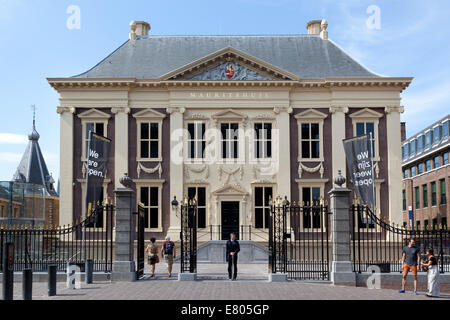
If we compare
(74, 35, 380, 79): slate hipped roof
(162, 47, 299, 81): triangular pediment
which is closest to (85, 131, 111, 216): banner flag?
(162, 47, 299, 81): triangular pediment

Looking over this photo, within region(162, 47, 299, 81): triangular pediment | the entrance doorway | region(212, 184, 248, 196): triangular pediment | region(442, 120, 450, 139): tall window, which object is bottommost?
the entrance doorway

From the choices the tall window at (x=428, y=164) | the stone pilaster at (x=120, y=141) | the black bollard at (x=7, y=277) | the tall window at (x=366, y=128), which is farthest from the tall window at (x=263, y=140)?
the black bollard at (x=7, y=277)

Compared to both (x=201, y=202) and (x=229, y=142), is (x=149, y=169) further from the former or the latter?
(x=229, y=142)

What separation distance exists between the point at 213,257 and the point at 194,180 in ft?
20.9

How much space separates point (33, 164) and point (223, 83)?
1141 inches

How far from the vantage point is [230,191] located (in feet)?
122

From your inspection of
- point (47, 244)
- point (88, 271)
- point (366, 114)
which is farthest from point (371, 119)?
point (88, 271)

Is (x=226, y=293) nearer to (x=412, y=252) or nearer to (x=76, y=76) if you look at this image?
(x=412, y=252)

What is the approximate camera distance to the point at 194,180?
37.2 meters

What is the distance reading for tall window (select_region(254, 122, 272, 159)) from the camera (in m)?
37.5

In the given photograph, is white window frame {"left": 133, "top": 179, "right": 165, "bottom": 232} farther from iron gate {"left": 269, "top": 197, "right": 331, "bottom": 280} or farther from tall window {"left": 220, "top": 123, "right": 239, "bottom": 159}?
iron gate {"left": 269, "top": 197, "right": 331, "bottom": 280}

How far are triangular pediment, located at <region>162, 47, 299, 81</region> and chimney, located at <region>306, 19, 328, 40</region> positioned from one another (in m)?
6.64
